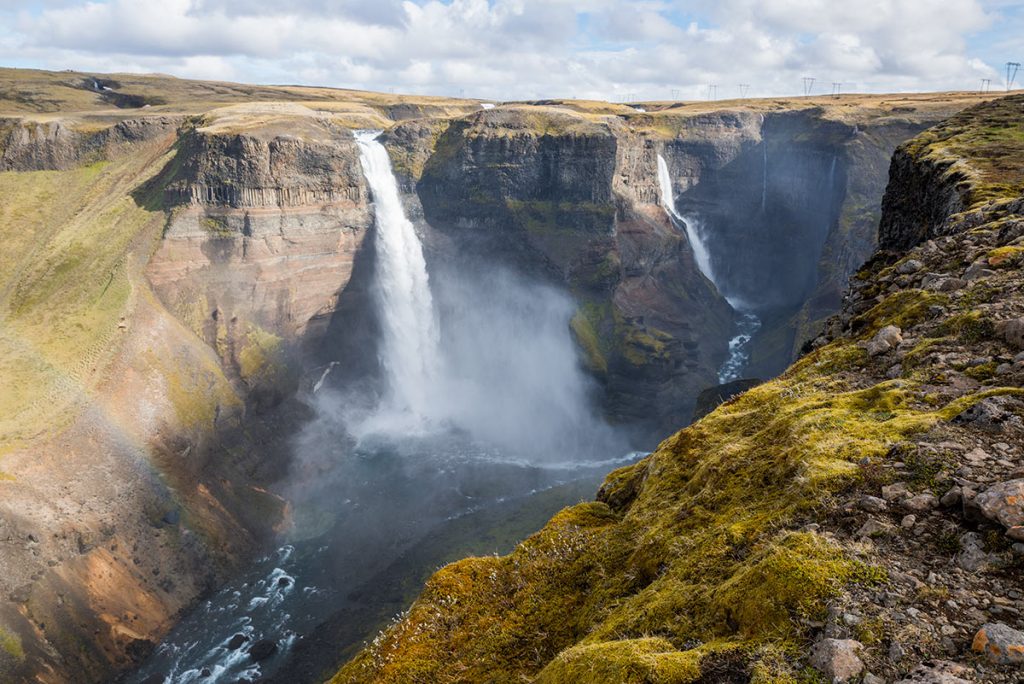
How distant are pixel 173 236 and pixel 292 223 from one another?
16.6m

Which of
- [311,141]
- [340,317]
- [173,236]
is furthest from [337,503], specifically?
[311,141]

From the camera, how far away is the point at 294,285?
9712 cm

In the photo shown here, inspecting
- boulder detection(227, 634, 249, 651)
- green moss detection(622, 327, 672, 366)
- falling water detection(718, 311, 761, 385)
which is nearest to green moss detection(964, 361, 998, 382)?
boulder detection(227, 634, 249, 651)

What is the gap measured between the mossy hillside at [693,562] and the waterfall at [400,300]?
305 ft

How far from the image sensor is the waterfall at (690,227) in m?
151

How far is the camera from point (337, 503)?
80000mm

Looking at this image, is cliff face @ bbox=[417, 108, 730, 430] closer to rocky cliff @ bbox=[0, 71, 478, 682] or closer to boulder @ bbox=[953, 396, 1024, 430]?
rocky cliff @ bbox=[0, 71, 478, 682]

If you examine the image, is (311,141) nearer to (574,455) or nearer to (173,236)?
(173,236)

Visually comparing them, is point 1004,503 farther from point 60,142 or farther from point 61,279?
point 60,142

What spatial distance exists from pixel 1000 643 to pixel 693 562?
454 centimetres

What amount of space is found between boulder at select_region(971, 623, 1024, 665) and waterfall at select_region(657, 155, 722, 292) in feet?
487

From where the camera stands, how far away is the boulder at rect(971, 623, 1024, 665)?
6.41 meters

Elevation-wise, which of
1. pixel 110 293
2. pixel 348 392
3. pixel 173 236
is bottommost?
pixel 348 392

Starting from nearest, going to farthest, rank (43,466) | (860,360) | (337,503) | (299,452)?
(860,360)
(43,466)
(337,503)
(299,452)
